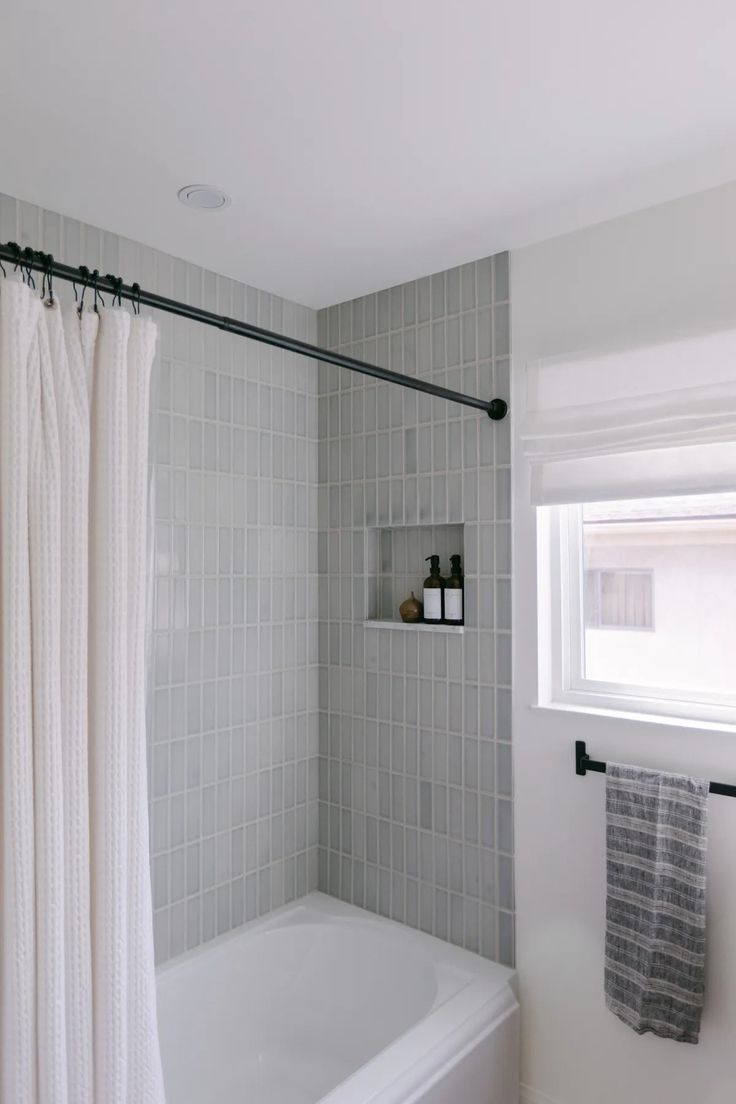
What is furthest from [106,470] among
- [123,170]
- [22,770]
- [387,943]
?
[387,943]

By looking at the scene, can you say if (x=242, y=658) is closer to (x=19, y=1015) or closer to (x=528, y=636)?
(x=528, y=636)

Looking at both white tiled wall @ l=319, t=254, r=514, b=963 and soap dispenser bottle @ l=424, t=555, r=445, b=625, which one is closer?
white tiled wall @ l=319, t=254, r=514, b=963

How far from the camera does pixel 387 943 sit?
2.32 metres

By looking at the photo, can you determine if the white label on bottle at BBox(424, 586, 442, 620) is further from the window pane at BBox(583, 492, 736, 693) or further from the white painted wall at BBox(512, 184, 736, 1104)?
the window pane at BBox(583, 492, 736, 693)

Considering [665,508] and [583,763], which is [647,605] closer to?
[665,508]

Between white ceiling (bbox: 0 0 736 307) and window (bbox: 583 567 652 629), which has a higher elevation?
white ceiling (bbox: 0 0 736 307)

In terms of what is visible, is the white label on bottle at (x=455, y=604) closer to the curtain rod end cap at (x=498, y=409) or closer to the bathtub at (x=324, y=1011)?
the curtain rod end cap at (x=498, y=409)

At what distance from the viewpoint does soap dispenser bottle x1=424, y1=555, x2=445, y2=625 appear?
2.34 m

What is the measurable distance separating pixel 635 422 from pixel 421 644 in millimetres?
927

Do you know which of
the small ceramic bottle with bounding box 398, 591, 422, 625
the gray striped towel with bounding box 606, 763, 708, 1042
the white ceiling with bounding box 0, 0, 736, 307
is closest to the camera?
the white ceiling with bounding box 0, 0, 736, 307

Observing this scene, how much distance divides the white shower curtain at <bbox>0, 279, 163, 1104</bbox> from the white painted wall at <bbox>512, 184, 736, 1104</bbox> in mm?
1233

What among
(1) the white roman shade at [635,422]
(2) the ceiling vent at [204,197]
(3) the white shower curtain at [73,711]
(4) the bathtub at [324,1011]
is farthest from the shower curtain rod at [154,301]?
(4) the bathtub at [324,1011]

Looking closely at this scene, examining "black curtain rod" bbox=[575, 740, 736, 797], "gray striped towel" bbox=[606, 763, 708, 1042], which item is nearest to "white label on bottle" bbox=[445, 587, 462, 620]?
"black curtain rod" bbox=[575, 740, 736, 797]

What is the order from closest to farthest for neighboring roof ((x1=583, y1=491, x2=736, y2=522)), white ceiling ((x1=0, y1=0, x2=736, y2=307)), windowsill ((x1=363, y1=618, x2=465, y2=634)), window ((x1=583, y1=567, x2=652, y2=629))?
1. white ceiling ((x1=0, y1=0, x2=736, y2=307))
2. neighboring roof ((x1=583, y1=491, x2=736, y2=522))
3. window ((x1=583, y1=567, x2=652, y2=629))
4. windowsill ((x1=363, y1=618, x2=465, y2=634))
